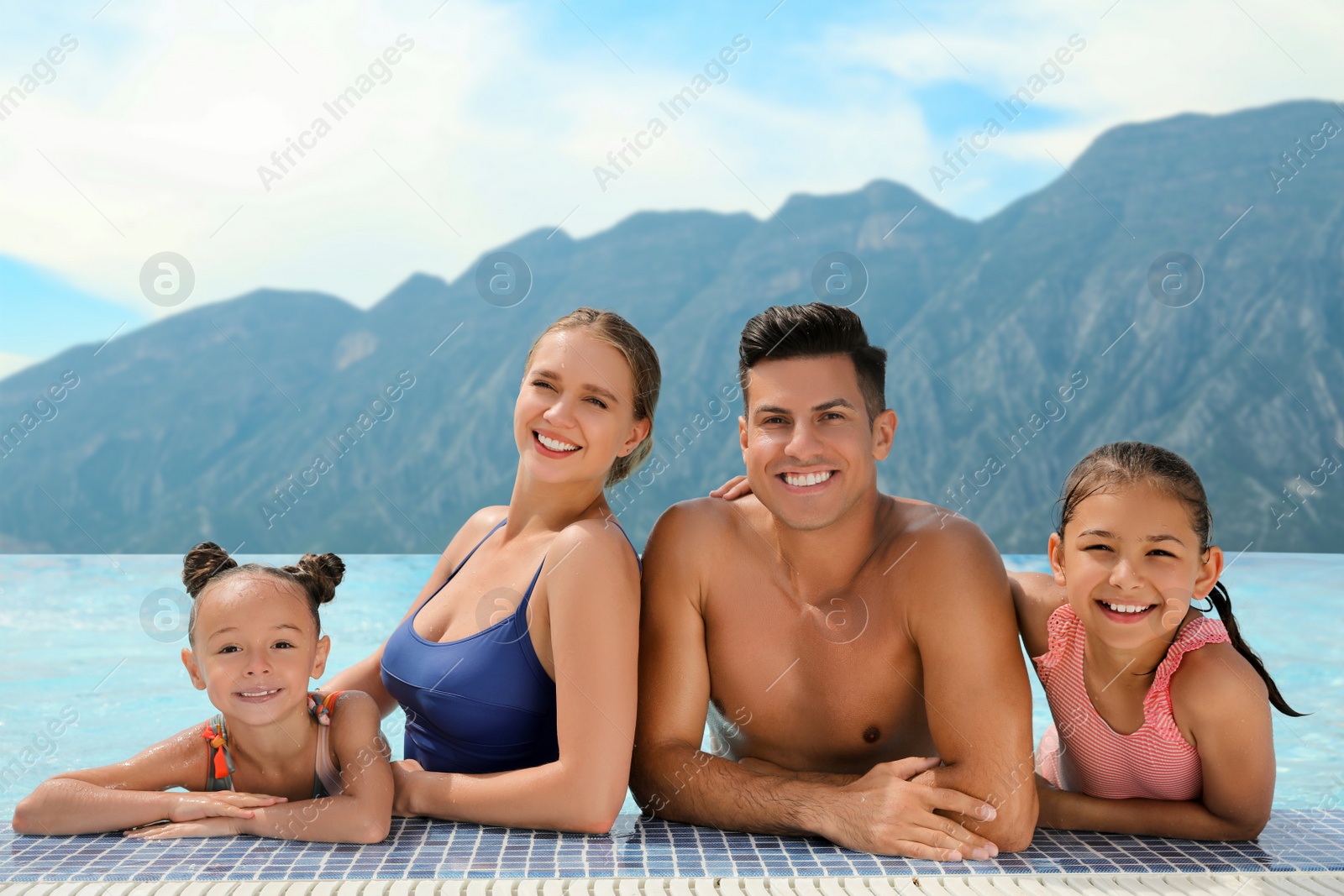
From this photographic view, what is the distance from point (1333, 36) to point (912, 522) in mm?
38890

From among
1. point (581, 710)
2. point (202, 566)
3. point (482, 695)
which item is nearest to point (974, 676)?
point (581, 710)

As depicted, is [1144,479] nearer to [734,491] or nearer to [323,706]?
[734,491]

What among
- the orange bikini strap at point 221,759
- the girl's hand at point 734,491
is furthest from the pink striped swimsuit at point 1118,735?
the orange bikini strap at point 221,759

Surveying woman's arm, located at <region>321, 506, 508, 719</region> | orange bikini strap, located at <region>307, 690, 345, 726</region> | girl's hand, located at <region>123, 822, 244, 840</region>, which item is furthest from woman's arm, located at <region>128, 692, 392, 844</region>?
woman's arm, located at <region>321, 506, 508, 719</region>

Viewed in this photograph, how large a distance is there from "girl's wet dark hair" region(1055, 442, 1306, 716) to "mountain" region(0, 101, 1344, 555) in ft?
87.8

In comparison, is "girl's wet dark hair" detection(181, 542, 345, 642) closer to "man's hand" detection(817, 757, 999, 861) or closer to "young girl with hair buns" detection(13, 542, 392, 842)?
"young girl with hair buns" detection(13, 542, 392, 842)

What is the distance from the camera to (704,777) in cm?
255

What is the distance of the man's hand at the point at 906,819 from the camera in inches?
90.9

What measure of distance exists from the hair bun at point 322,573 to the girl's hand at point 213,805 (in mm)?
510

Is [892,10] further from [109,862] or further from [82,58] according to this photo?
[109,862]

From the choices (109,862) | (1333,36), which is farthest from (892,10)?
(109,862)

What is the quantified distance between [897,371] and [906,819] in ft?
123

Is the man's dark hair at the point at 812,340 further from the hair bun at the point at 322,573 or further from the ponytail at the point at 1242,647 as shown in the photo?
the hair bun at the point at 322,573

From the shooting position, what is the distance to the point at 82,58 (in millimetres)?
30625
